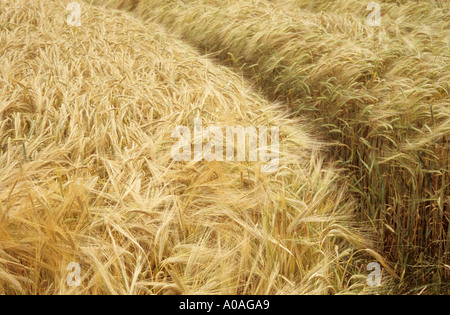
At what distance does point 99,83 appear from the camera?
84.4 inches

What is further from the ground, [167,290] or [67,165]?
[67,165]

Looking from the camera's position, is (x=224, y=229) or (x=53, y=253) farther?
(x=224, y=229)

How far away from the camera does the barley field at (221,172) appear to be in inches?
41.0

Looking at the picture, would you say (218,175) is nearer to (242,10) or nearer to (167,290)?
(167,290)

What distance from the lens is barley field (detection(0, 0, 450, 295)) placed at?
1.04 meters

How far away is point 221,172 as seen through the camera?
52.5 inches

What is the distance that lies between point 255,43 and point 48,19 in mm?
2064

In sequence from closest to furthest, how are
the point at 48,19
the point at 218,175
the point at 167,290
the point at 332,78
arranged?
the point at 167,290 → the point at 218,175 → the point at 332,78 → the point at 48,19

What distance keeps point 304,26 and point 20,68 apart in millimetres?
2163

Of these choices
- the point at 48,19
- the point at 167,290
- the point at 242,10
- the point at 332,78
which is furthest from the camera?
the point at 242,10

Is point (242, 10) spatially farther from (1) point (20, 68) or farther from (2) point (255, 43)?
(1) point (20, 68)
